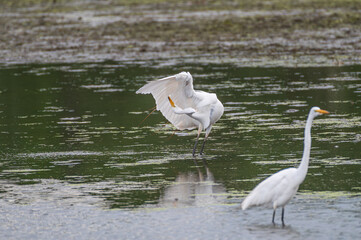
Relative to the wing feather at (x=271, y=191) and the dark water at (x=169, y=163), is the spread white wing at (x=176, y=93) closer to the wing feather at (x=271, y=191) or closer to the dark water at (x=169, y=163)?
the dark water at (x=169, y=163)

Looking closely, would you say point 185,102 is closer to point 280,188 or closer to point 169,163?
point 169,163

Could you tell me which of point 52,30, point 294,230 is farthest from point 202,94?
point 52,30

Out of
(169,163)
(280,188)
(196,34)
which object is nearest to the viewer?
(280,188)

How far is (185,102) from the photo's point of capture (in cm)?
1278

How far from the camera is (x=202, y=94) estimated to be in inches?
500

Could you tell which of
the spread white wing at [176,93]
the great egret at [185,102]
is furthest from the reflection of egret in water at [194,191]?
the spread white wing at [176,93]

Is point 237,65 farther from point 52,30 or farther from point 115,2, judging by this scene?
point 115,2

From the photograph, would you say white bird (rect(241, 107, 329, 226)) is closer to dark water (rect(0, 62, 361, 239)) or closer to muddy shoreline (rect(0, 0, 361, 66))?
dark water (rect(0, 62, 361, 239))

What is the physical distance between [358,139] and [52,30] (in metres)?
28.5

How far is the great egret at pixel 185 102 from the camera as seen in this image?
1243 centimetres

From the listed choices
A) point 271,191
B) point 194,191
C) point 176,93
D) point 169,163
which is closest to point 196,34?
point 176,93

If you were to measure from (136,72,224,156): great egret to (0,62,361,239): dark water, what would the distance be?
488 mm

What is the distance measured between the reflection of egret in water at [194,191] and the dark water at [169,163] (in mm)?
15

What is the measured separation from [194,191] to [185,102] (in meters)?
3.06
